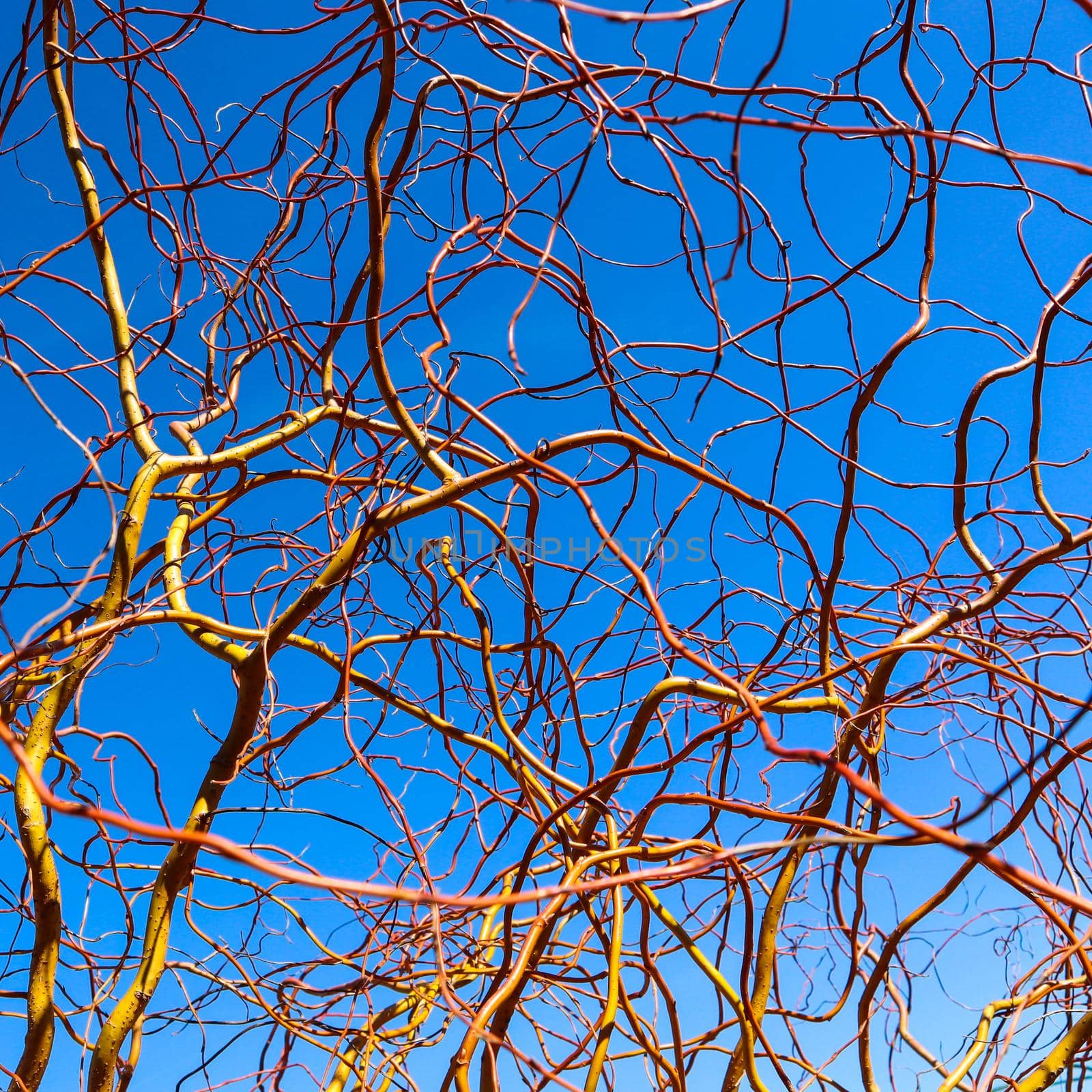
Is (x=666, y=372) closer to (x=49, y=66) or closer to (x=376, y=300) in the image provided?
(x=376, y=300)

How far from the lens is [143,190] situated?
92cm

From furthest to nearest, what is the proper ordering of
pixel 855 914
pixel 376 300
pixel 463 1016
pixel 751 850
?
pixel 855 914, pixel 376 300, pixel 463 1016, pixel 751 850

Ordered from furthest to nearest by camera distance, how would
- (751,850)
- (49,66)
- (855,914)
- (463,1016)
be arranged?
1. (49,66)
2. (855,914)
3. (463,1016)
4. (751,850)

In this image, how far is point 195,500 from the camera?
3.19 ft

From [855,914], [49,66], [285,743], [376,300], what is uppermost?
[49,66]

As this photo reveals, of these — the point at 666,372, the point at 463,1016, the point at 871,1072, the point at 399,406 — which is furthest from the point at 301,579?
the point at 871,1072

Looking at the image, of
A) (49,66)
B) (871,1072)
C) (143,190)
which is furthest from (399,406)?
(871,1072)

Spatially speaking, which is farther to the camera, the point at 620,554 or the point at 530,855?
the point at 530,855

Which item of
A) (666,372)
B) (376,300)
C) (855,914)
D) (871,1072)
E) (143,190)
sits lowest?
(871,1072)

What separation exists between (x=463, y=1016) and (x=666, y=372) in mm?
606

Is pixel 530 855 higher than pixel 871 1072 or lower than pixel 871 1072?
higher

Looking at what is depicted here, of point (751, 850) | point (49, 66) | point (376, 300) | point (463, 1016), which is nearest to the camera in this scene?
point (751, 850)

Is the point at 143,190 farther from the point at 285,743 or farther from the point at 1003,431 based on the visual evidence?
the point at 1003,431

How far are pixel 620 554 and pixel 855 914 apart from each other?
57 cm
